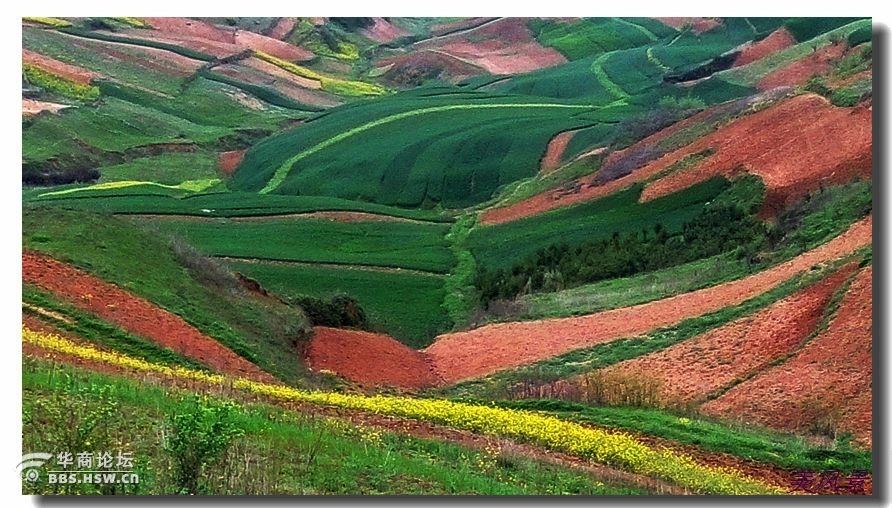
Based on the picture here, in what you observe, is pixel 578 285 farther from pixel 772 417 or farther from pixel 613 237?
pixel 772 417

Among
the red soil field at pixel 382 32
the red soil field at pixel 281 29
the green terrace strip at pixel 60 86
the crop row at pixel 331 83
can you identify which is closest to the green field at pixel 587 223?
the red soil field at pixel 382 32

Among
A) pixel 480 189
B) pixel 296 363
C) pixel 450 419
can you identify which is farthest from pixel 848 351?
pixel 480 189

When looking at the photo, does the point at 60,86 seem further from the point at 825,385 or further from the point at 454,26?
the point at 825,385

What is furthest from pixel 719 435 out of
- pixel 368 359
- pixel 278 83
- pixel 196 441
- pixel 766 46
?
pixel 278 83

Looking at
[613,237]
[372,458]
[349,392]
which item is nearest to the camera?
[372,458]

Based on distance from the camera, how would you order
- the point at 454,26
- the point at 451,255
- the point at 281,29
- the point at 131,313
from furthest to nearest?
the point at 281,29 < the point at 454,26 < the point at 451,255 < the point at 131,313

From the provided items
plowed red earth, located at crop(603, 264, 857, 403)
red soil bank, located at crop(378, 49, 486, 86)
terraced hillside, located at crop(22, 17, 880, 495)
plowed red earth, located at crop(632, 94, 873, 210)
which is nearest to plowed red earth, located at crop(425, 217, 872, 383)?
terraced hillside, located at crop(22, 17, 880, 495)
